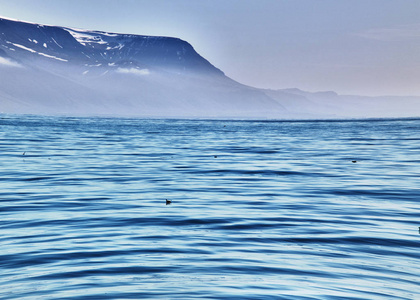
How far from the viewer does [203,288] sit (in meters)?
8.98

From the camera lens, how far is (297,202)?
766 inches

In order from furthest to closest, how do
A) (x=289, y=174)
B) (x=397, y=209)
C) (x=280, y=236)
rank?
(x=289, y=174) → (x=397, y=209) → (x=280, y=236)

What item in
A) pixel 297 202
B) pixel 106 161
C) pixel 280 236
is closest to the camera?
pixel 280 236

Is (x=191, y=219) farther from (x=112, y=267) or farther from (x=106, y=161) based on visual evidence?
(x=106, y=161)

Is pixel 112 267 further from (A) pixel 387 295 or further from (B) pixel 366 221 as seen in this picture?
(B) pixel 366 221

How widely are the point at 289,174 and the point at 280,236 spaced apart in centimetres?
1592

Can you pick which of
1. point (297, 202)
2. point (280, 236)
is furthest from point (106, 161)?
point (280, 236)

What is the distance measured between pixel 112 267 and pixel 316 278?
293cm

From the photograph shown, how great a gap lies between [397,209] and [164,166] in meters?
17.4

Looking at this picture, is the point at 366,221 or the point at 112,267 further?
the point at 366,221

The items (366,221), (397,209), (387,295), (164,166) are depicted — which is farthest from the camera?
(164,166)

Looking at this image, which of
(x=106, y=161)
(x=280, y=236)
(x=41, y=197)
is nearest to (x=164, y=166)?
(x=106, y=161)

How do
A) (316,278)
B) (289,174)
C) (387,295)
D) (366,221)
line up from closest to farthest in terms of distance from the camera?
1. (387,295)
2. (316,278)
3. (366,221)
4. (289,174)

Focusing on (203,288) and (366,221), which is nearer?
(203,288)
